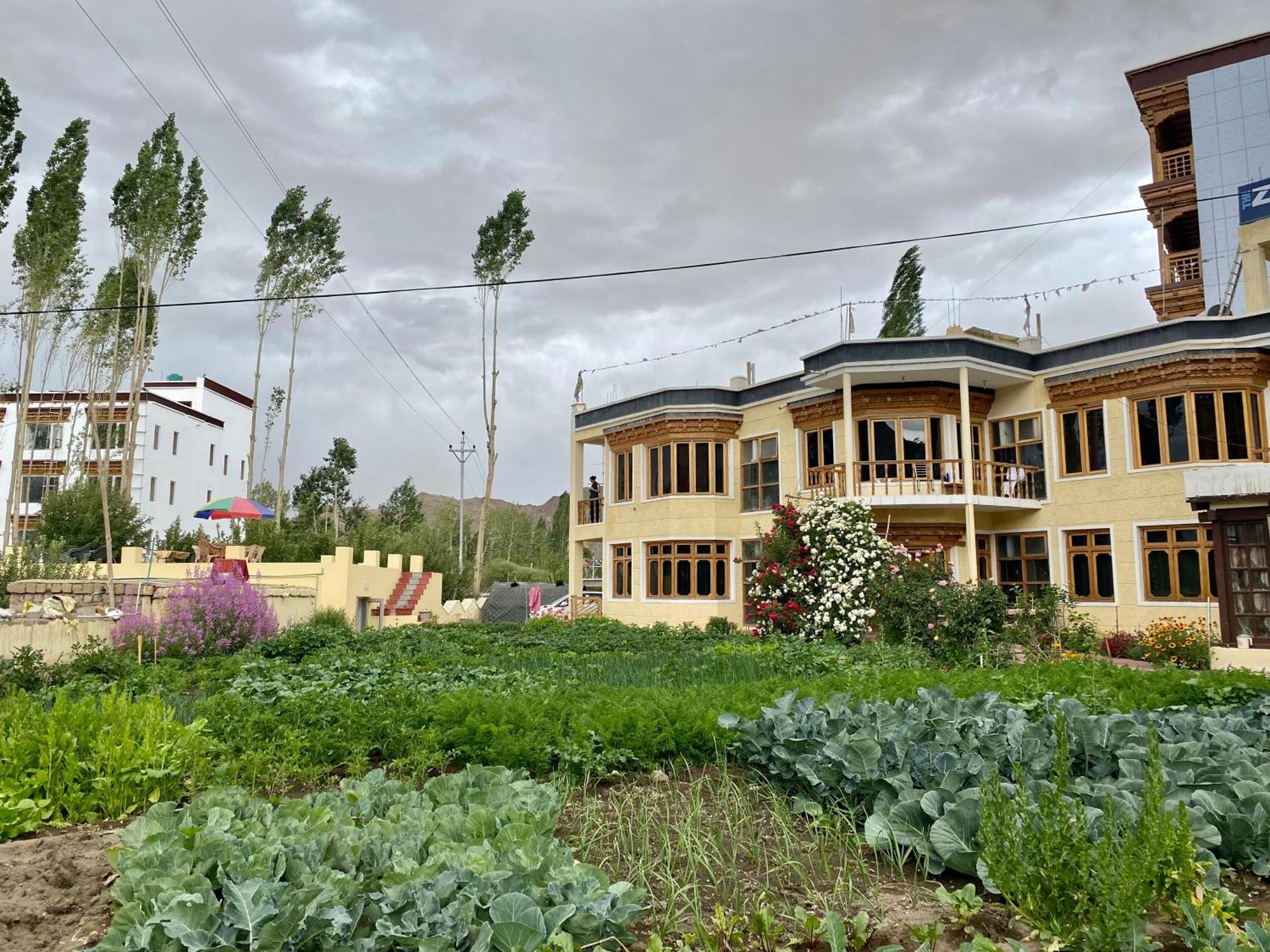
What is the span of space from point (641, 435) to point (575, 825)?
19.5 metres

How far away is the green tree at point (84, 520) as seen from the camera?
26.8m

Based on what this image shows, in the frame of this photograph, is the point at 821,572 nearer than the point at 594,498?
Yes

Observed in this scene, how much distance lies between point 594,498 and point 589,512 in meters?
0.45

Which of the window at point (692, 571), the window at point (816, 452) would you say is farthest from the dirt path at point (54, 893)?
the window at point (692, 571)

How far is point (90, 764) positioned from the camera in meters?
4.59

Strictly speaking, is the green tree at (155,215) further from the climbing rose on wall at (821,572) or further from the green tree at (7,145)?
the climbing rose on wall at (821,572)

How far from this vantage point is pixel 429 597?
1088 inches

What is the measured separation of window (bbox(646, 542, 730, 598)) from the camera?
2198 centimetres

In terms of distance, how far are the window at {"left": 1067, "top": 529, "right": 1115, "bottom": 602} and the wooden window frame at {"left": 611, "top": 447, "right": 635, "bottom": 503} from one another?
435 inches

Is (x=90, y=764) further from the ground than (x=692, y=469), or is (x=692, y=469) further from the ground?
(x=692, y=469)

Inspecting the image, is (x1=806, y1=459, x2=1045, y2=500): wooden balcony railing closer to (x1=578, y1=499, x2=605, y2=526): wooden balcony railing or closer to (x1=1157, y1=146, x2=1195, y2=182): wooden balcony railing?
(x1=578, y1=499, x2=605, y2=526): wooden balcony railing

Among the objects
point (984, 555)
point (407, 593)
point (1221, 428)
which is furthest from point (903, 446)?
point (407, 593)

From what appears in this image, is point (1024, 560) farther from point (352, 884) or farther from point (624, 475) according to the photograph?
point (352, 884)

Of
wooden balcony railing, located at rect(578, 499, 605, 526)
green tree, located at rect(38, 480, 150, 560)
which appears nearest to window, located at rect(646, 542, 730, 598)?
wooden balcony railing, located at rect(578, 499, 605, 526)
